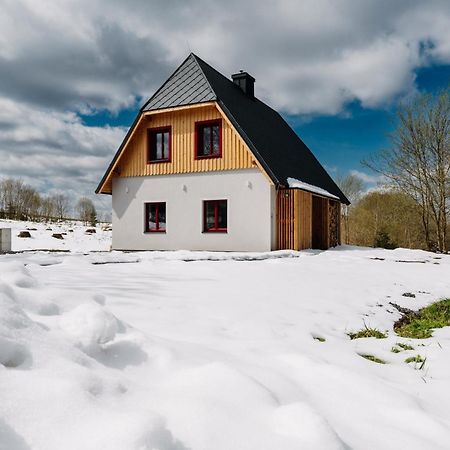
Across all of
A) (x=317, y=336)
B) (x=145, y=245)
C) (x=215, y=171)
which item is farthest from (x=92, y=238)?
(x=317, y=336)

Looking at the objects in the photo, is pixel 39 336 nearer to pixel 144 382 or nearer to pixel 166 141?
pixel 144 382

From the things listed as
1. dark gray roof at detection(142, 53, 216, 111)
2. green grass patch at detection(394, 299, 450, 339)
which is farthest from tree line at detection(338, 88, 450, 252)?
green grass patch at detection(394, 299, 450, 339)

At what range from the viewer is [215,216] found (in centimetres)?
1388

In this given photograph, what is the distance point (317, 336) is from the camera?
3768 millimetres

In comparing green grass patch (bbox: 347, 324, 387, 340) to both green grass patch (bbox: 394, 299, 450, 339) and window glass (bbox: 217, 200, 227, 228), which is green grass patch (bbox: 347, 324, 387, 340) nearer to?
green grass patch (bbox: 394, 299, 450, 339)

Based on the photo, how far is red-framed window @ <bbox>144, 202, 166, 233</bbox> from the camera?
48.6 ft

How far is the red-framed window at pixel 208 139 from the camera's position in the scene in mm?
13688

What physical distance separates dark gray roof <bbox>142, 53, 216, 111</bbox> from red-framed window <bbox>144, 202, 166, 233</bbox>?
3.75 m

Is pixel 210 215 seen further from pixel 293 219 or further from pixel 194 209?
pixel 293 219

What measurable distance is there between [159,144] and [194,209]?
10.3ft

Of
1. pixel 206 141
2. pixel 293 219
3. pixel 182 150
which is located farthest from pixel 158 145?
pixel 293 219

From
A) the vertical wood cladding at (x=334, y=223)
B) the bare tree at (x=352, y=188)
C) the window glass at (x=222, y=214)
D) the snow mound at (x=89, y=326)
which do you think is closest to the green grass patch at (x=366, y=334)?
the snow mound at (x=89, y=326)

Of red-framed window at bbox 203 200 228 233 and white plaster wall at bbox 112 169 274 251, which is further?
red-framed window at bbox 203 200 228 233

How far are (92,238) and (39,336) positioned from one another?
880 inches
